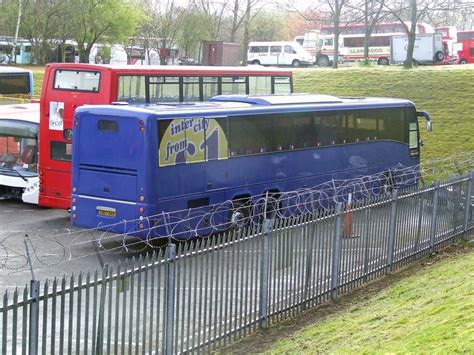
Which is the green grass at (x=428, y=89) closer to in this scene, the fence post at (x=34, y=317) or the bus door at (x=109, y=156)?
the bus door at (x=109, y=156)

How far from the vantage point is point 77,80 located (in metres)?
21.0

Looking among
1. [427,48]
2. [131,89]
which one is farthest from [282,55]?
[131,89]

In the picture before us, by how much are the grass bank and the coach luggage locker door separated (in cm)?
531

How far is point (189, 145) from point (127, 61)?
45.6m

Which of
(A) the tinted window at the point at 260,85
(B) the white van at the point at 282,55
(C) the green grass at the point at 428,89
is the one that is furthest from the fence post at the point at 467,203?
(B) the white van at the point at 282,55

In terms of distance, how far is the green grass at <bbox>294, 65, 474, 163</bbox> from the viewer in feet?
106

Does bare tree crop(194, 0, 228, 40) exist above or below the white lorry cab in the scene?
above

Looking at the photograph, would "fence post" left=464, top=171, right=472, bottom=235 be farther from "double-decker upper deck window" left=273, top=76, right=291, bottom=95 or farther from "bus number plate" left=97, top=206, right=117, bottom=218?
"double-decker upper deck window" left=273, top=76, right=291, bottom=95

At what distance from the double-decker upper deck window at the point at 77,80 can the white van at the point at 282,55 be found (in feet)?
137

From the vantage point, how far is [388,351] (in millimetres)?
8492

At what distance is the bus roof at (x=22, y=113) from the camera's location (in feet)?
77.3

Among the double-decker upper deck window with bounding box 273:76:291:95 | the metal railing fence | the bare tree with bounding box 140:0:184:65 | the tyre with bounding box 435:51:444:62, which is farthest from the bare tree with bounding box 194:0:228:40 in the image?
the metal railing fence

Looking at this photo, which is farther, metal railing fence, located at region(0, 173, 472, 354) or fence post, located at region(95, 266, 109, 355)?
fence post, located at region(95, 266, 109, 355)

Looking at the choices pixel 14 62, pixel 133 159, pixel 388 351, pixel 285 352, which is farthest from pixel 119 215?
pixel 14 62
